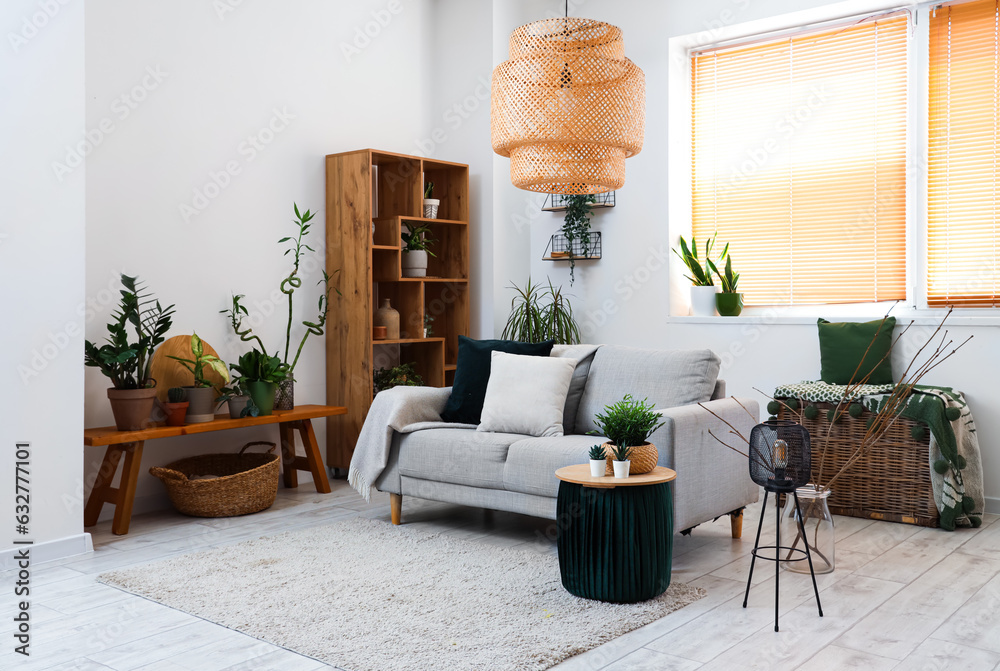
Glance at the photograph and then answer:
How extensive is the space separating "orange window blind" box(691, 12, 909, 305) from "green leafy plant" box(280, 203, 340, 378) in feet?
7.90

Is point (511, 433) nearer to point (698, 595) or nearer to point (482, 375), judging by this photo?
point (482, 375)

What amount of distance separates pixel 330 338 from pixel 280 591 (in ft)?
7.56

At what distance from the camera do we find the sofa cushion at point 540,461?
3.38 metres

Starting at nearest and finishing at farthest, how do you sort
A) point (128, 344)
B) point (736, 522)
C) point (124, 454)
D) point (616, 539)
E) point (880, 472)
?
point (616, 539)
point (736, 522)
point (128, 344)
point (880, 472)
point (124, 454)

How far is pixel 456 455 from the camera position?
3.72m

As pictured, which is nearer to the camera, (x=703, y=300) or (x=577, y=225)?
(x=703, y=300)

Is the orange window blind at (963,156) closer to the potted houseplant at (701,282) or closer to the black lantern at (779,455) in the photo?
the potted houseplant at (701,282)

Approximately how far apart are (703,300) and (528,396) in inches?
72.3

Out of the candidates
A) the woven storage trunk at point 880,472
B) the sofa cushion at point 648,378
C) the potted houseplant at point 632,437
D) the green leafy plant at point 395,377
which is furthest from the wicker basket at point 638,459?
the green leafy plant at point 395,377

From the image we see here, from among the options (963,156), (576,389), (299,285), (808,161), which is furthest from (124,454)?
(963,156)

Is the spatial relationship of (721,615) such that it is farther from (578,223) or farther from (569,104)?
(578,223)

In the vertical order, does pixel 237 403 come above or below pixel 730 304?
below

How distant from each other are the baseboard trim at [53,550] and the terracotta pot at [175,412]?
66 centimetres

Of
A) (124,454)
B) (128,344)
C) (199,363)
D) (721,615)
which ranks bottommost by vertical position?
(721,615)
